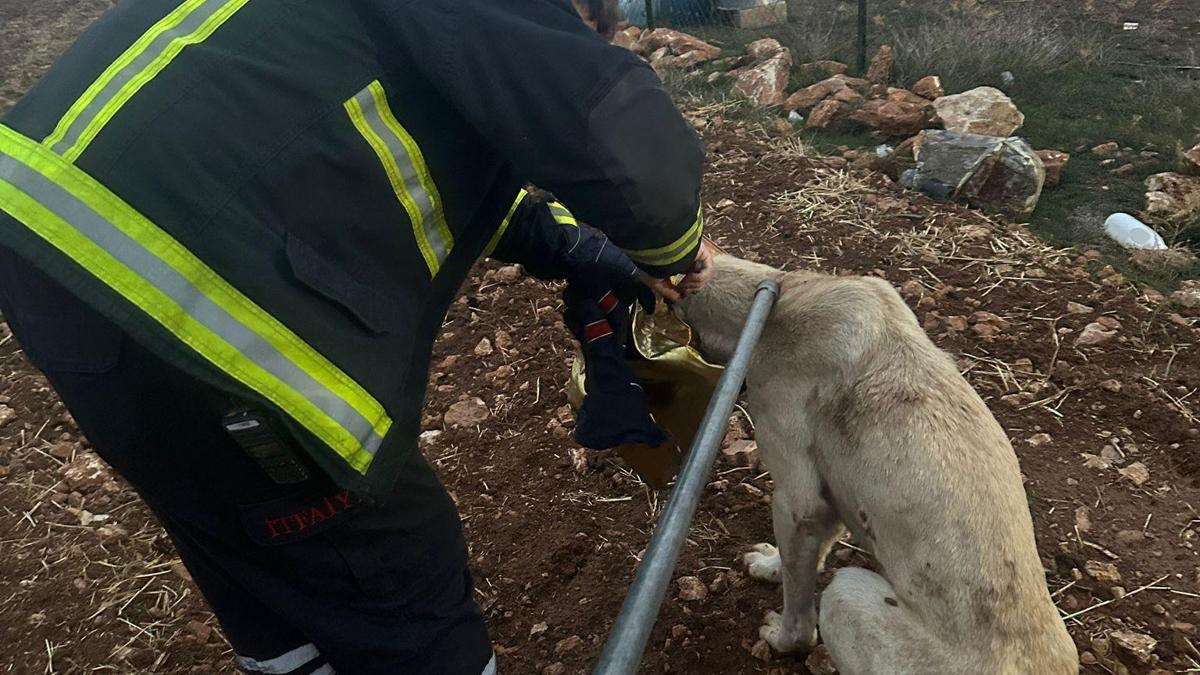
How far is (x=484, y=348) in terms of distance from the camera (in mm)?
4676

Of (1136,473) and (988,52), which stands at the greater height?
(1136,473)

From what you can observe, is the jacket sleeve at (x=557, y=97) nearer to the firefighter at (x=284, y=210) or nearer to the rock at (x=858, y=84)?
the firefighter at (x=284, y=210)

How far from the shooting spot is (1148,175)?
5645 millimetres

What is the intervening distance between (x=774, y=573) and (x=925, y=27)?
7.18 metres

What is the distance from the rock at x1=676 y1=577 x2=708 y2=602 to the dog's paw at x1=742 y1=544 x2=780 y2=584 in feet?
0.68

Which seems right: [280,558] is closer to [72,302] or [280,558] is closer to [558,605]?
[72,302]

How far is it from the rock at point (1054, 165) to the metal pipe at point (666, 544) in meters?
4.32

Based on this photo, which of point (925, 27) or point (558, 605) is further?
point (925, 27)

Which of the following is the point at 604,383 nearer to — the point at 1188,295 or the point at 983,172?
the point at 1188,295

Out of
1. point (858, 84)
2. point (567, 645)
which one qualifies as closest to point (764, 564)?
point (567, 645)

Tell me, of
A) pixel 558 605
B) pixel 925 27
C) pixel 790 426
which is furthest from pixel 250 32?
pixel 925 27

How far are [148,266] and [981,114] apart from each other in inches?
250

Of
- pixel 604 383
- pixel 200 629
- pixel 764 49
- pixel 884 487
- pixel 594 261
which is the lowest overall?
pixel 764 49

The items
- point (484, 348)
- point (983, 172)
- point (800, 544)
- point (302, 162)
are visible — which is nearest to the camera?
point (302, 162)
